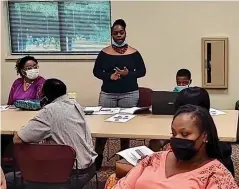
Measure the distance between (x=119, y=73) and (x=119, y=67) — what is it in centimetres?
9

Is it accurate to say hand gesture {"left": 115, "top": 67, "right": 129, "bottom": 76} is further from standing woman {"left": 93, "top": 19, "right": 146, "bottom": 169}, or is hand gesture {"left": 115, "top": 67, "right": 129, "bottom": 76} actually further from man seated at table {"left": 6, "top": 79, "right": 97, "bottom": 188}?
man seated at table {"left": 6, "top": 79, "right": 97, "bottom": 188}

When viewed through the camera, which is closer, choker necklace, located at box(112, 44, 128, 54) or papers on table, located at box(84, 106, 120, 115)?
papers on table, located at box(84, 106, 120, 115)

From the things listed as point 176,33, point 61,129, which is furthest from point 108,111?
point 176,33

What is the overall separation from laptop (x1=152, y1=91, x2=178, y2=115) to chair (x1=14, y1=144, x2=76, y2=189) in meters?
1.22

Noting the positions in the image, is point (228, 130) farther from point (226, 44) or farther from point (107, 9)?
point (107, 9)

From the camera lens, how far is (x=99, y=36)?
6270mm

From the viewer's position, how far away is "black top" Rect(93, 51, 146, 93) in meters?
4.47

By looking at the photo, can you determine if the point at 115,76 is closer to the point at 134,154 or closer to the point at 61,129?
the point at 61,129

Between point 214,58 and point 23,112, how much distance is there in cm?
268

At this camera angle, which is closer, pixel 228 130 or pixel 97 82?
pixel 228 130

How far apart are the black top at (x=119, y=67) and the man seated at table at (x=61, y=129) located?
133 cm

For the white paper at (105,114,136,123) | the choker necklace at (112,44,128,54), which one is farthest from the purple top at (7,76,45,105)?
the white paper at (105,114,136,123)

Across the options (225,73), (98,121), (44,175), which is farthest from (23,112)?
(225,73)

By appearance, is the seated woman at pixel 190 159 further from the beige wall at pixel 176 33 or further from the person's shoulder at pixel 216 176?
the beige wall at pixel 176 33
